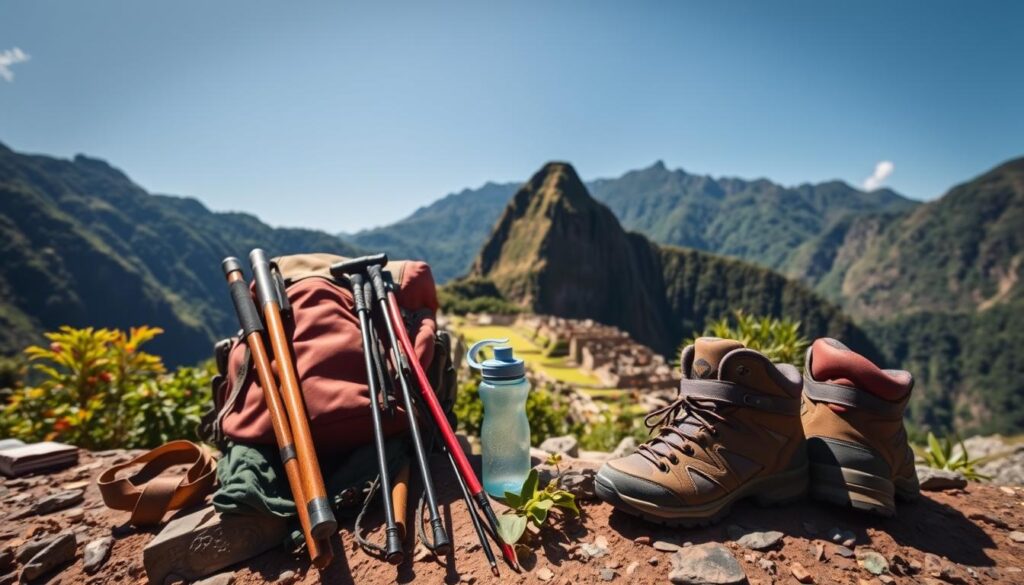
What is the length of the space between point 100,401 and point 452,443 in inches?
193

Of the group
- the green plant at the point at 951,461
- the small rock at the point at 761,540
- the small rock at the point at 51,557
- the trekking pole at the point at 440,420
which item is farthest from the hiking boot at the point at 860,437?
the small rock at the point at 51,557

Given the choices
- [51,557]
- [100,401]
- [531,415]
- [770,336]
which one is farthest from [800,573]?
[100,401]

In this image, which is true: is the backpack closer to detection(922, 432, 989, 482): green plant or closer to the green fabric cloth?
the green fabric cloth

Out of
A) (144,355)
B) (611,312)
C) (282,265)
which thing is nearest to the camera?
(282,265)

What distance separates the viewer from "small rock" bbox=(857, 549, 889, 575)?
1.88 meters

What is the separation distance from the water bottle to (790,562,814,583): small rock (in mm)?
1288

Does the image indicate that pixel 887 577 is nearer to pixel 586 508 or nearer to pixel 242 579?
pixel 586 508

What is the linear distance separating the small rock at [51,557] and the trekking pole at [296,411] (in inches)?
53.3

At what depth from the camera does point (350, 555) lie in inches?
82.8

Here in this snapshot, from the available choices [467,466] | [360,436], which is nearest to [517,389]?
[467,466]

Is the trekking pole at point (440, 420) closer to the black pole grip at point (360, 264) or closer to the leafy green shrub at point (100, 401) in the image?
the black pole grip at point (360, 264)

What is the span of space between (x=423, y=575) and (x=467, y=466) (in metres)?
0.46

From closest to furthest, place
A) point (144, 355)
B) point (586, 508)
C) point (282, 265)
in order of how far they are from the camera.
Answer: point (586, 508)
point (282, 265)
point (144, 355)

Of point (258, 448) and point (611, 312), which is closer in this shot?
point (258, 448)
